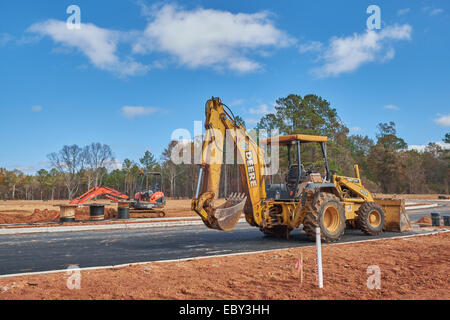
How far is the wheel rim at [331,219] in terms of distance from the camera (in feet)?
36.1

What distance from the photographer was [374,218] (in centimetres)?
1258

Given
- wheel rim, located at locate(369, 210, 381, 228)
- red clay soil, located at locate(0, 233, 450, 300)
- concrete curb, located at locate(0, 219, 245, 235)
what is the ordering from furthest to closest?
concrete curb, located at locate(0, 219, 245, 235)
wheel rim, located at locate(369, 210, 381, 228)
red clay soil, located at locate(0, 233, 450, 300)

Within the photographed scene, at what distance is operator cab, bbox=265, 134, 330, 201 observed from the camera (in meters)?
A: 11.1

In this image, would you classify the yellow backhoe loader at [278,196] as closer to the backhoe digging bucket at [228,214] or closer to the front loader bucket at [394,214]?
the backhoe digging bucket at [228,214]

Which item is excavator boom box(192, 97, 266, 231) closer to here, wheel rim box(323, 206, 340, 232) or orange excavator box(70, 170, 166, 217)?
wheel rim box(323, 206, 340, 232)

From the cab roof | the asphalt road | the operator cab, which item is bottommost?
the asphalt road

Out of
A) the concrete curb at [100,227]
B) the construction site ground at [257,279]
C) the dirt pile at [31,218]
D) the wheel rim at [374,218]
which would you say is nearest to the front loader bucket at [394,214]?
the wheel rim at [374,218]

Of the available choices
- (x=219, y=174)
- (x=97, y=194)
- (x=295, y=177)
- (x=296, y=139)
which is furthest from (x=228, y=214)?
(x=97, y=194)

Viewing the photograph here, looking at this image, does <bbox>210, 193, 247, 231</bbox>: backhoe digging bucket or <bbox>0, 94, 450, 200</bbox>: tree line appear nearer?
<bbox>210, 193, 247, 231</bbox>: backhoe digging bucket

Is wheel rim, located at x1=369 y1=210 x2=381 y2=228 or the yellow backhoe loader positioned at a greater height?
the yellow backhoe loader

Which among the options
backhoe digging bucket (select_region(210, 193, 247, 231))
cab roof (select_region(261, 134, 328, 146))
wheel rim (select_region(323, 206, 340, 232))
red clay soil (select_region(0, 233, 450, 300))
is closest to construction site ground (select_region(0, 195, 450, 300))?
red clay soil (select_region(0, 233, 450, 300))

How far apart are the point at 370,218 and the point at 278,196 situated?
3943 mm

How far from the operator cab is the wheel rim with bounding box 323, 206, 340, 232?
103cm

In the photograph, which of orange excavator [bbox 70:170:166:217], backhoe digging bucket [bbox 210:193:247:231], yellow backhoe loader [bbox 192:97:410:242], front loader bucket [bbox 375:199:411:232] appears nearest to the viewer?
backhoe digging bucket [bbox 210:193:247:231]
